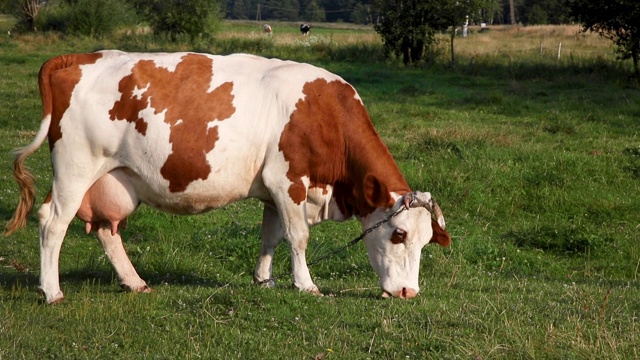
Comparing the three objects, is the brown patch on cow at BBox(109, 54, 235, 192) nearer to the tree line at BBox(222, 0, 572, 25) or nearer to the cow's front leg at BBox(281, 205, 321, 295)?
the cow's front leg at BBox(281, 205, 321, 295)

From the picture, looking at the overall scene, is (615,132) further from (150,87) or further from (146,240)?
(150,87)

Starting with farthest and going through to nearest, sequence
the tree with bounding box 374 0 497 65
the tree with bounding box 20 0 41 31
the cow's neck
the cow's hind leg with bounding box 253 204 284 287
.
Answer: the tree with bounding box 20 0 41 31 < the tree with bounding box 374 0 497 65 < the cow's hind leg with bounding box 253 204 284 287 < the cow's neck

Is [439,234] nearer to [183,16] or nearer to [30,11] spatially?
[183,16]

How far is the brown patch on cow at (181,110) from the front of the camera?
8156mm

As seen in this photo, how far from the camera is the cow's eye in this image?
8.20m

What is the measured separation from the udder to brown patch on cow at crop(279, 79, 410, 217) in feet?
4.64

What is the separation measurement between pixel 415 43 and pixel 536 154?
17.6m

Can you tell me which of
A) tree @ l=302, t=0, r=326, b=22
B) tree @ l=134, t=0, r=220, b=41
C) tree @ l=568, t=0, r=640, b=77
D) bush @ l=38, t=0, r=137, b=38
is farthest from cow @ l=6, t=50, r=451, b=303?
tree @ l=302, t=0, r=326, b=22

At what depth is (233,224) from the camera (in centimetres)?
1195

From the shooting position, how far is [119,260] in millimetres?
8742

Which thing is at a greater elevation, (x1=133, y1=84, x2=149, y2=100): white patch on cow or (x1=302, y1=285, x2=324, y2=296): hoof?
(x1=133, y1=84, x2=149, y2=100): white patch on cow

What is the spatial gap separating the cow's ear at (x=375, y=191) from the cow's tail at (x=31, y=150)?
2.78 metres

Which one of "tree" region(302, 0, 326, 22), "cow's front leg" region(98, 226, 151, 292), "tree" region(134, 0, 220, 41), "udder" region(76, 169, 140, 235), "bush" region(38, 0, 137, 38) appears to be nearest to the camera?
"udder" region(76, 169, 140, 235)

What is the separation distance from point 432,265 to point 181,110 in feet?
12.9
